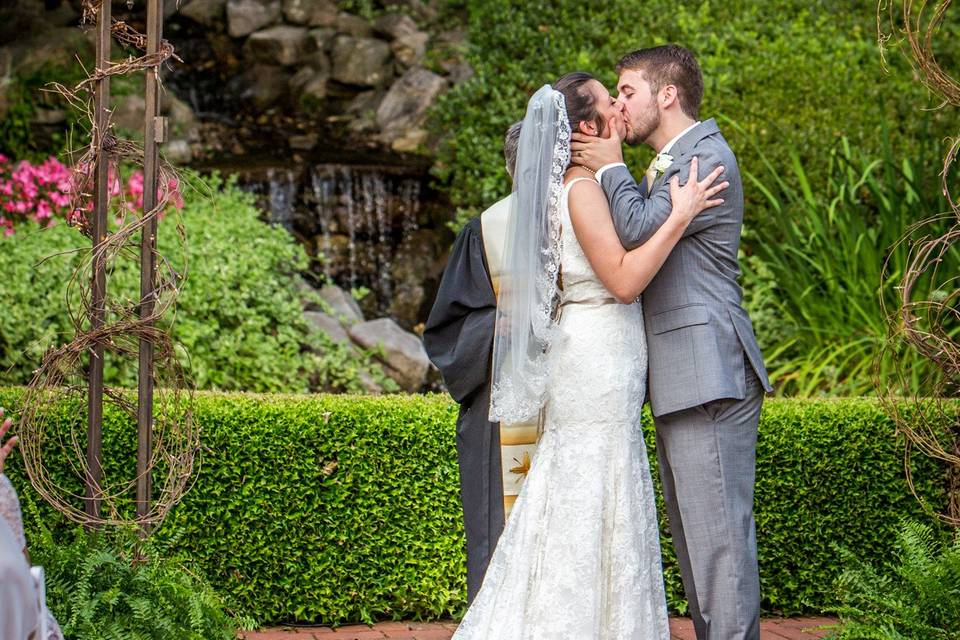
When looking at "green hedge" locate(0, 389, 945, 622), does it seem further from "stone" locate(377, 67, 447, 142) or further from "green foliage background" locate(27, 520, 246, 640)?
"stone" locate(377, 67, 447, 142)

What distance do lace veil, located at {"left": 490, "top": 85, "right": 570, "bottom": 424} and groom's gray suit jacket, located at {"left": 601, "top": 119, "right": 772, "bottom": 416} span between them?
0.18m

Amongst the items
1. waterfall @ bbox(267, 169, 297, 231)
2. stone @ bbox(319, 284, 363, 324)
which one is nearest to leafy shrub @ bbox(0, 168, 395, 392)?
stone @ bbox(319, 284, 363, 324)

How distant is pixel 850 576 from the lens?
393 cm

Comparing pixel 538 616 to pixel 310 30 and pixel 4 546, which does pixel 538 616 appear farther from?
pixel 310 30

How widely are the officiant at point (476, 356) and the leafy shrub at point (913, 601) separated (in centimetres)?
130

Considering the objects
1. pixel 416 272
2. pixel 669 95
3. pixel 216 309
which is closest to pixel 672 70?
pixel 669 95

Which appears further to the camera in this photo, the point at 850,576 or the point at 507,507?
the point at 850,576

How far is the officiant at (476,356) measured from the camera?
3611 mm

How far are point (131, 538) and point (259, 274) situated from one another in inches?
152

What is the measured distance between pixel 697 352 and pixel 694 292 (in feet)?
0.61

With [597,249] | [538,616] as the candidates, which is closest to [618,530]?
[538,616]

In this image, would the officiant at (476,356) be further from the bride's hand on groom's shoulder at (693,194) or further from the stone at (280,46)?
the stone at (280,46)

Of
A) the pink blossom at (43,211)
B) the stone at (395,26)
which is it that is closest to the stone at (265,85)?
the stone at (395,26)

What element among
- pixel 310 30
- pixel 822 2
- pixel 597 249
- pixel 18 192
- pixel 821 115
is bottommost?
pixel 597 249
